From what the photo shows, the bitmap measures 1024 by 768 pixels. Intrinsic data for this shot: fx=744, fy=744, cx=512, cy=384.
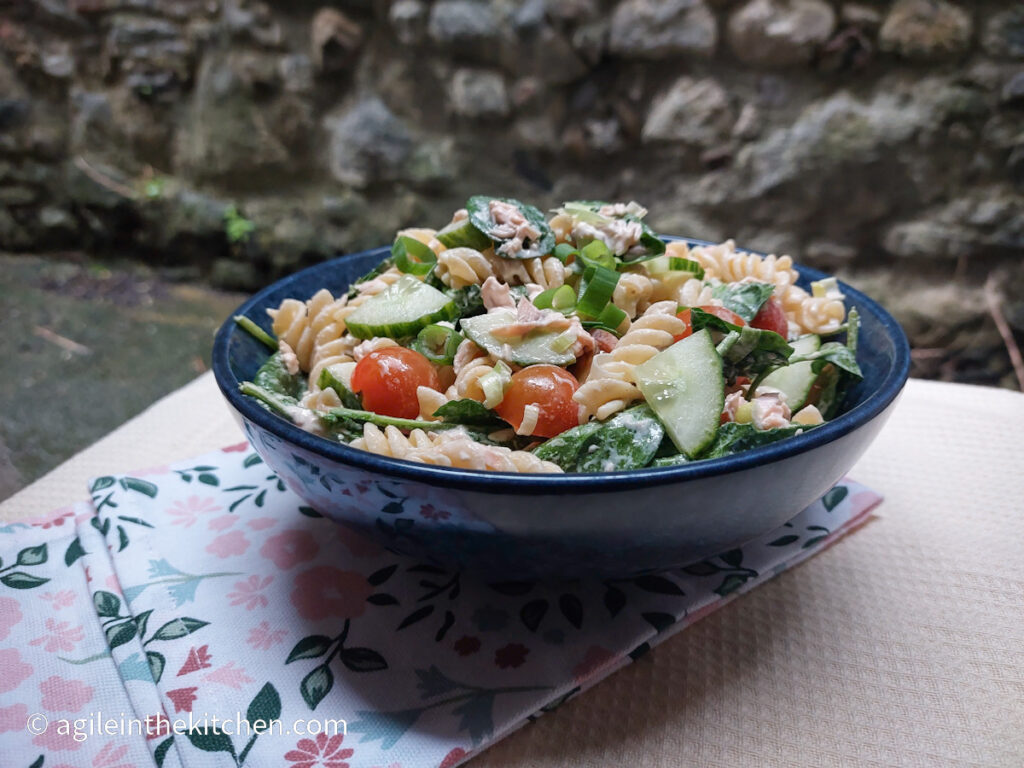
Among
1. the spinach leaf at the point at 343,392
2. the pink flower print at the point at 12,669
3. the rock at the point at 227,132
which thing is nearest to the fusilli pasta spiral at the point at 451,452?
the spinach leaf at the point at 343,392

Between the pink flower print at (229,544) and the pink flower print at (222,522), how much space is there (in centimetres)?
3

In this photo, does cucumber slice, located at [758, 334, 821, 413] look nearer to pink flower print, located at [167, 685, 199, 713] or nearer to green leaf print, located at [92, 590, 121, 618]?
pink flower print, located at [167, 685, 199, 713]

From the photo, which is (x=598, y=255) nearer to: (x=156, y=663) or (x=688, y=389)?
(x=688, y=389)

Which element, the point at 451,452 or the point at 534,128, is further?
the point at 534,128

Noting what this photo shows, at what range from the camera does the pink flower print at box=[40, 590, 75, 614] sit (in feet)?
3.75

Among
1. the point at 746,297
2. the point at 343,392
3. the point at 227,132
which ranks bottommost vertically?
the point at 227,132

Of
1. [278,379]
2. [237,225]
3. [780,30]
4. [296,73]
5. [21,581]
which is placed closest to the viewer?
[21,581]

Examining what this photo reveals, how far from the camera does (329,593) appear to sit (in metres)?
1.16

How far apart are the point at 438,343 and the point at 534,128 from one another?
2.16 metres

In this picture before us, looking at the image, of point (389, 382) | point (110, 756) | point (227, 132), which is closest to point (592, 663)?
point (389, 382)

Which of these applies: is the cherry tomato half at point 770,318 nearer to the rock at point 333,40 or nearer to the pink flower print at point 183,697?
the pink flower print at point 183,697

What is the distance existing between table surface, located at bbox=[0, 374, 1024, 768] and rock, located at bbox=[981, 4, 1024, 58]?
168 centimetres

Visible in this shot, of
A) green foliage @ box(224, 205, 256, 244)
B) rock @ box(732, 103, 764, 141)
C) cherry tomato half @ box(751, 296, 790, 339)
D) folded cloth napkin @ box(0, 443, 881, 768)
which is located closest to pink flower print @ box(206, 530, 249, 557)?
folded cloth napkin @ box(0, 443, 881, 768)

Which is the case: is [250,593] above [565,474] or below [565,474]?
below
